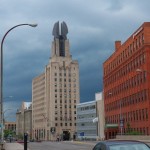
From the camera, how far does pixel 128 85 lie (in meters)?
93.5

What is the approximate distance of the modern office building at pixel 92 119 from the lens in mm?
141750

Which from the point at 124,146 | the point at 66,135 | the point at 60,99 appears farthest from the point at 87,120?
the point at 124,146

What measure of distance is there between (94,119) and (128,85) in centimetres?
5118

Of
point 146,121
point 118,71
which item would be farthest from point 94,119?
point 146,121

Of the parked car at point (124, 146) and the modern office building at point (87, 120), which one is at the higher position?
the modern office building at point (87, 120)

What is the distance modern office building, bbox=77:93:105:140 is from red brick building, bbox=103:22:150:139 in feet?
85.0

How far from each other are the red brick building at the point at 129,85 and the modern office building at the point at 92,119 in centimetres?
2592

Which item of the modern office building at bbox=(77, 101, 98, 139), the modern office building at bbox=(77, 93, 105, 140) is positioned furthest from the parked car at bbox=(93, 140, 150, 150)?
the modern office building at bbox=(77, 101, 98, 139)

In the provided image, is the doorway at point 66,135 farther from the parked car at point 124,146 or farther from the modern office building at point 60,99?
the parked car at point 124,146

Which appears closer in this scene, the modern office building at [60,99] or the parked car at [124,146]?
the parked car at [124,146]

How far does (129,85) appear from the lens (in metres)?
92.6

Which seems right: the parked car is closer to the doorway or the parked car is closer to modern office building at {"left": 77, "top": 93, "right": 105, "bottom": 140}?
modern office building at {"left": 77, "top": 93, "right": 105, "bottom": 140}

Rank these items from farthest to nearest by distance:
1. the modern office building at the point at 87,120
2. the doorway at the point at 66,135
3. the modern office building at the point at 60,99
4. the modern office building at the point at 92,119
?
the modern office building at the point at 60,99 < the doorway at the point at 66,135 < the modern office building at the point at 87,120 < the modern office building at the point at 92,119

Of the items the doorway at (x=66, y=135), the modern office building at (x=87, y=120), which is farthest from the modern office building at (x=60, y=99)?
the modern office building at (x=87, y=120)
